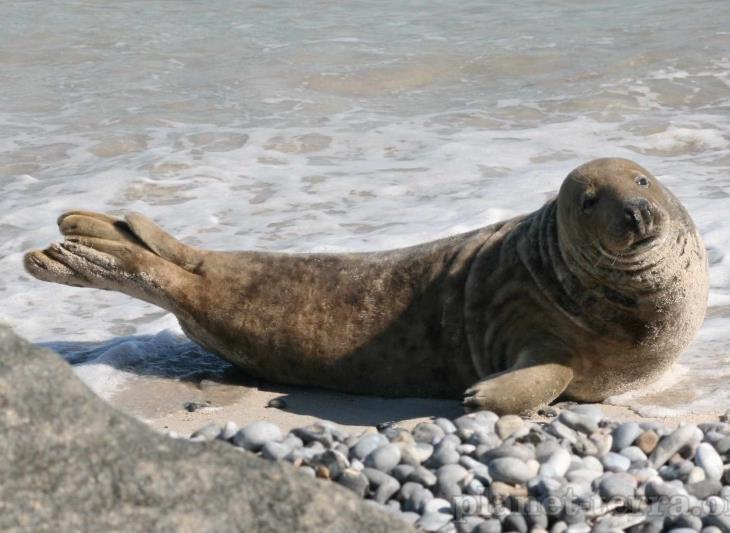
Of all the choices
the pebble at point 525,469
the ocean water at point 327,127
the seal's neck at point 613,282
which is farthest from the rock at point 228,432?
the seal's neck at point 613,282

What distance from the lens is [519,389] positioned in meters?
4.69

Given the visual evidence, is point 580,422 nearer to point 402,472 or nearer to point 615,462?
point 615,462

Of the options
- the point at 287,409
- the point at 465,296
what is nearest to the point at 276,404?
the point at 287,409

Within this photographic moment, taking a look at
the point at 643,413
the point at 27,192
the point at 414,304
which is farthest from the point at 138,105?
the point at 643,413

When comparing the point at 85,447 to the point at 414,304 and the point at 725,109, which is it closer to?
the point at 414,304

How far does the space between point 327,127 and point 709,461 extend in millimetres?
7342

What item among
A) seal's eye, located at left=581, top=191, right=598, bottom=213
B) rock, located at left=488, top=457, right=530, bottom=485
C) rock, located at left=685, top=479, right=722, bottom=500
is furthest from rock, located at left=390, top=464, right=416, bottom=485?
seal's eye, located at left=581, top=191, right=598, bottom=213

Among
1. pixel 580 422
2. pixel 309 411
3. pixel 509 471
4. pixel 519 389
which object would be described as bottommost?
pixel 309 411

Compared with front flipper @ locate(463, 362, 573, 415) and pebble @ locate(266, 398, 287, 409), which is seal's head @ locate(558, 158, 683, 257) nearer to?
front flipper @ locate(463, 362, 573, 415)

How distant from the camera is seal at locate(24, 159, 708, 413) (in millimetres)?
4844

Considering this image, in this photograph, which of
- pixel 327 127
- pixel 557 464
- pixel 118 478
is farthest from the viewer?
pixel 327 127

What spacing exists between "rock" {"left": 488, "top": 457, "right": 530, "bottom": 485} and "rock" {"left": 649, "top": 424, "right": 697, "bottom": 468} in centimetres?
50

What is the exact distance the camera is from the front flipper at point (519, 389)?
182 inches

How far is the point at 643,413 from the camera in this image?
4875 millimetres
